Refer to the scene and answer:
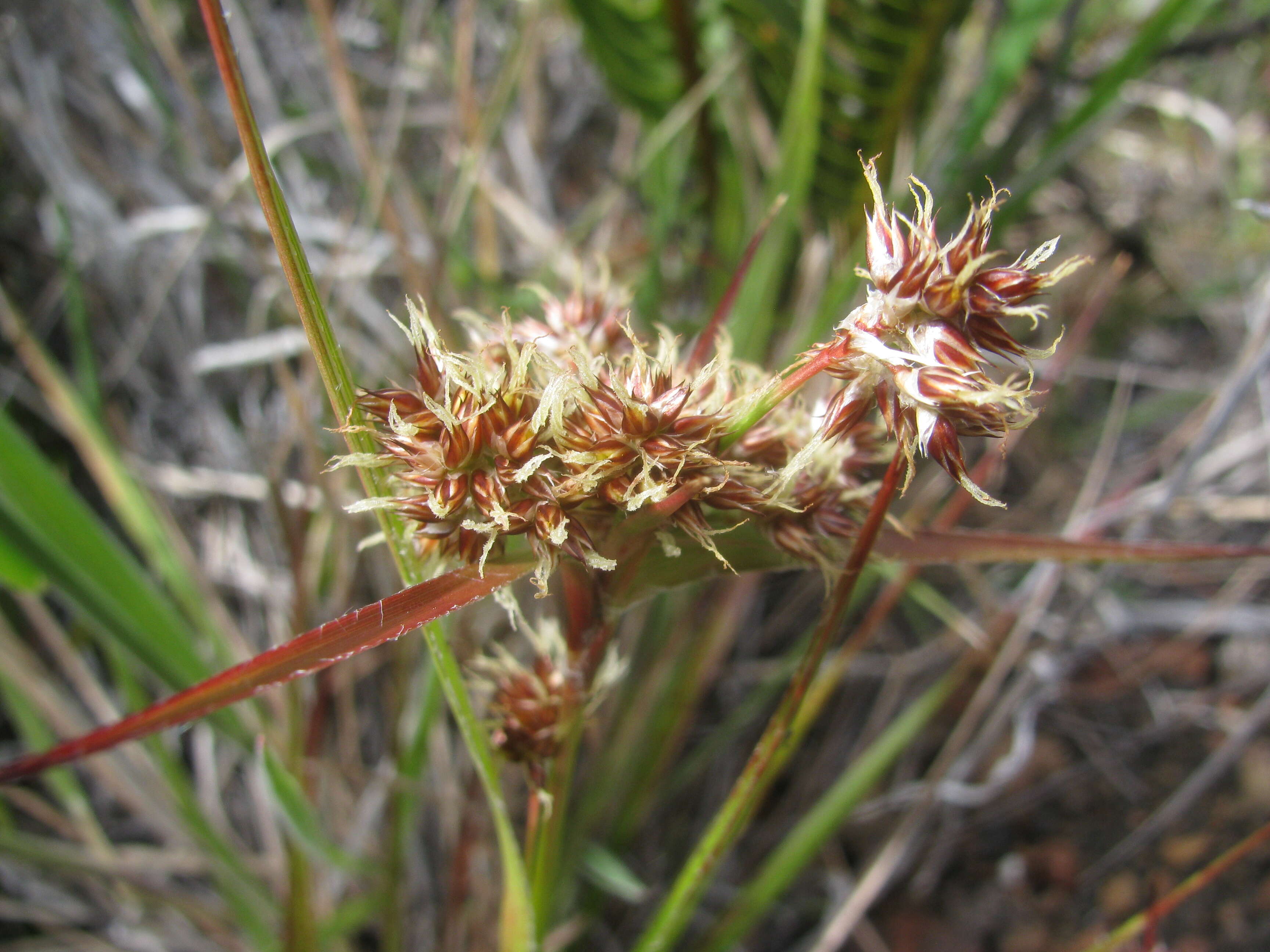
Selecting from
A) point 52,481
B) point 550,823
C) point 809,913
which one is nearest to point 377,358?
point 52,481

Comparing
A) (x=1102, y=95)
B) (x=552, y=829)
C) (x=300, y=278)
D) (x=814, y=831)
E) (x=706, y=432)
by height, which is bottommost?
(x=814, y=831)

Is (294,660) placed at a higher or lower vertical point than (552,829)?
higher

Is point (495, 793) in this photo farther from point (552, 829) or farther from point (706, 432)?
point (706, 432)

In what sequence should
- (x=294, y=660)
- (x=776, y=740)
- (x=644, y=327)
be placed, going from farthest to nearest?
(x=644, y=327)
(x=776, y=740)
(x=294, y=660)

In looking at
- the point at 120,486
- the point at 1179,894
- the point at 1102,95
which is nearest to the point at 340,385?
the point at 1179,894

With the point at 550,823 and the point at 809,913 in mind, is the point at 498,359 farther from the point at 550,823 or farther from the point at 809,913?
the point at 809,913

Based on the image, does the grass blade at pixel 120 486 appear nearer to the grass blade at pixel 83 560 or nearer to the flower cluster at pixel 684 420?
the grass blade at pixel 83 560
